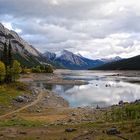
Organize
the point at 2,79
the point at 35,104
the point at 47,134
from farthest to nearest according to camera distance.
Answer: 1. the point at 2,79
2. the point at 35,104
3. the point at 47,134

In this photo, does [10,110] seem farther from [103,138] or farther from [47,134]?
[103,138]

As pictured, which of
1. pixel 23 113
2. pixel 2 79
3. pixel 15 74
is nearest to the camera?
pixel 23 113

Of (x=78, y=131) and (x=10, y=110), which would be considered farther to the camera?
(x=10, y=110)

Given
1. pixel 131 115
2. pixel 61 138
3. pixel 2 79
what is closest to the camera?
A: pixel 61 138

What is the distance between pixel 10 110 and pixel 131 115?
35.0 m

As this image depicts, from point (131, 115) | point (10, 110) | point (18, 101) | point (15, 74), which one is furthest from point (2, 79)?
point (131, 115)

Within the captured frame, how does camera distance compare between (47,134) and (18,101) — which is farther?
(18,101)

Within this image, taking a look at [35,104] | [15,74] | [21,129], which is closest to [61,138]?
[21,129]

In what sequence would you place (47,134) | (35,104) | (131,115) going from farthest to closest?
1. (35,104)
2. (131,115)
3. (47,134)

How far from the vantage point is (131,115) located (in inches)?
1893

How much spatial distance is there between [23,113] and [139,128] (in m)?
41.9

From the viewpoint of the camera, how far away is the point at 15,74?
13700 cm

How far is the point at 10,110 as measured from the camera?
76312mm

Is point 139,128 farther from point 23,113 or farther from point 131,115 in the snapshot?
point 23,113
